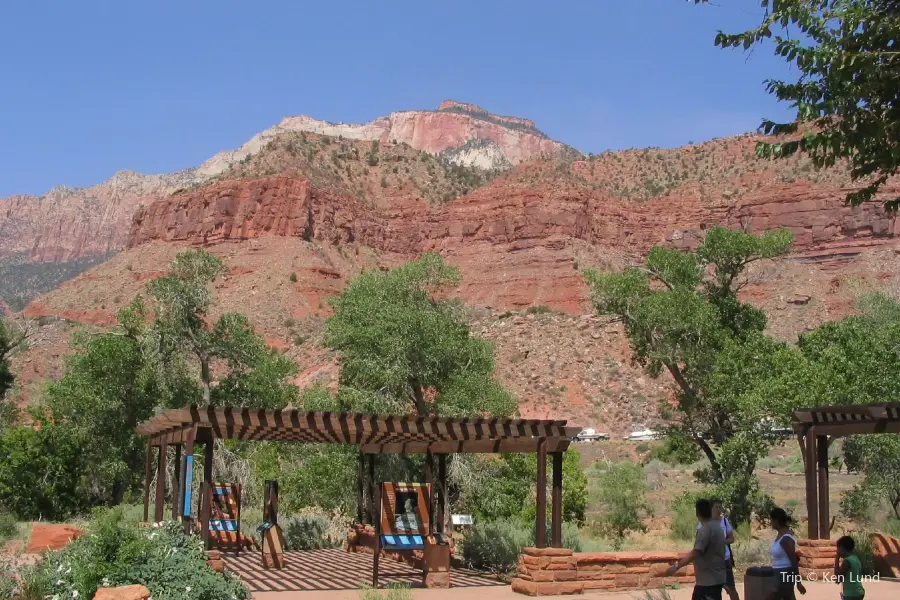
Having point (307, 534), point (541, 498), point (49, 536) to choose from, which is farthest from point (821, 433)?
point (49, 536)

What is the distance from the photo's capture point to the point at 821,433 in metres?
15.6

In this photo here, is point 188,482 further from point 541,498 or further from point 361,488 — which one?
point 361,488

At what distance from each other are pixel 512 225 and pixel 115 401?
58.2 meters

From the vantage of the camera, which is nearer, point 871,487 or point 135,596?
point 135,596

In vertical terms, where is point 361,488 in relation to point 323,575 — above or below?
above

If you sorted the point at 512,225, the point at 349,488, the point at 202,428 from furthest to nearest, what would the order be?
the point at 512,225 < the point at 349,488 < the point at 202,428

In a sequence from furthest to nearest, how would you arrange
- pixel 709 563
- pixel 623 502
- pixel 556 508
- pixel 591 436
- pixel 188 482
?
pixel 591 436 → pixel 623 502 → pixel 556 508 → pixel 188 482 → pixel 709 563

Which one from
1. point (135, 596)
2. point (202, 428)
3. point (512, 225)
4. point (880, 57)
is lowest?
point (135, 596)

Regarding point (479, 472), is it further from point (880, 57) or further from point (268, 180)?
point (268, 180)

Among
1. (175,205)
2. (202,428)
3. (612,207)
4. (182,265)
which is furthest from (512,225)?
(202,428)

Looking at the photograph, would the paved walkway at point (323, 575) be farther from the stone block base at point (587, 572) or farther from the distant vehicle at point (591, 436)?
the distant vehicle at point (591, 436)

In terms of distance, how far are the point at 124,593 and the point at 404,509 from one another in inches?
230

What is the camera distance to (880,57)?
9.80 metres

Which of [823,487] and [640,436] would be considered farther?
[640,436]
